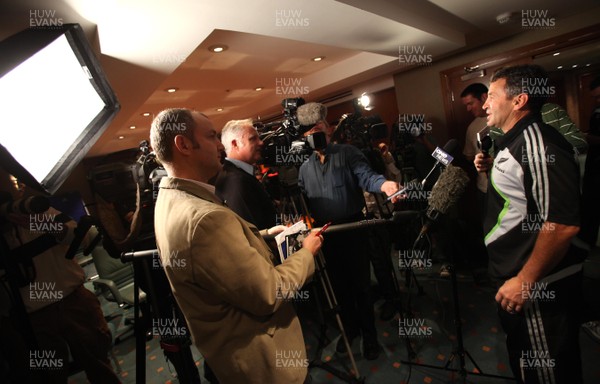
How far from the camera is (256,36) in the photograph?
2689mm

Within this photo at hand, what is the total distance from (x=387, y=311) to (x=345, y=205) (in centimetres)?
122

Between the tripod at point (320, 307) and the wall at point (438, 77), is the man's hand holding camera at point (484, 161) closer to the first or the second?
the tripod at point (320, 307)

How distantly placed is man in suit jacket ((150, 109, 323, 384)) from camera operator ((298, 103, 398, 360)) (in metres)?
0.92

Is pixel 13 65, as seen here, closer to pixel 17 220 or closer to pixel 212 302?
pixel 212 302

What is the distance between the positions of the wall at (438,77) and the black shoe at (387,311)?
8.56 ft

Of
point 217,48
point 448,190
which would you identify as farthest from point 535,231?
point 217,48

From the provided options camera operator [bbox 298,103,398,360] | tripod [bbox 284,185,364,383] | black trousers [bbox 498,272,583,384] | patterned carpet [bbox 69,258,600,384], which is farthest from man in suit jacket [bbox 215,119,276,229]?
black trousers [bbox 498,272,583,384]

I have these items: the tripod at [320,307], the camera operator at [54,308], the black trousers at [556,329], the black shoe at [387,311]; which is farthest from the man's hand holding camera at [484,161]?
the camera operator at [54,308]

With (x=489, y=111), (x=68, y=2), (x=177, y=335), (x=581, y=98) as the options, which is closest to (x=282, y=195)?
(x=177, y=335)

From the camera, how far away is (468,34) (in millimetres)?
3277

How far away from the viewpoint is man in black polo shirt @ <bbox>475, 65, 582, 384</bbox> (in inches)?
39.6

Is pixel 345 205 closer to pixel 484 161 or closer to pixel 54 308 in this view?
pixel 484 161

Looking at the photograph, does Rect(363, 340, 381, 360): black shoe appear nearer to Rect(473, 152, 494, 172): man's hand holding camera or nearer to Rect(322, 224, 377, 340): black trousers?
Rect(322, 224, 377, 340): black trousers

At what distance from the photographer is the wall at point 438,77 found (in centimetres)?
300
